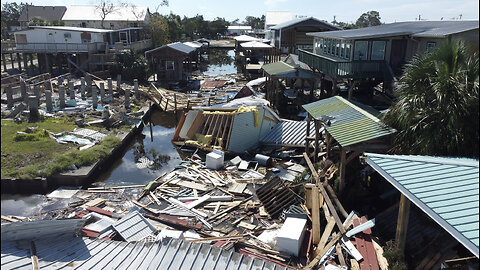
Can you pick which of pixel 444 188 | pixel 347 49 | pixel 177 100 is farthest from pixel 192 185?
pixel 177 100

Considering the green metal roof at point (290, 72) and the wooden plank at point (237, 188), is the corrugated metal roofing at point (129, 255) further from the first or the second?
the green metal roof at point (290, 72)

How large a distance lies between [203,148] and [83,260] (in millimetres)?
14804

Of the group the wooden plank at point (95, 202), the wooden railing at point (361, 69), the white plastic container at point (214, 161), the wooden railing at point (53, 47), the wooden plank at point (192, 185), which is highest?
the wooden railing at point (53, 47)

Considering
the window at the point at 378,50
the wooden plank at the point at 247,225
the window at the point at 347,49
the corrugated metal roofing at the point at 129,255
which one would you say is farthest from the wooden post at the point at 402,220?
the window at the point at 347,49

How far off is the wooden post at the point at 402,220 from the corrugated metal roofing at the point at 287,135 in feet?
37.5

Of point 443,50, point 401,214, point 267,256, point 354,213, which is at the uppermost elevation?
point 443,50

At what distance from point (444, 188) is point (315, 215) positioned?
5.99m

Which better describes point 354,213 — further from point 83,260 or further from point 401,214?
point 83,260

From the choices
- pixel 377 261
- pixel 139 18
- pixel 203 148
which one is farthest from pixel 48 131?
pixel 139 18

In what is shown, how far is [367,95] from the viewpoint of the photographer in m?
24.2

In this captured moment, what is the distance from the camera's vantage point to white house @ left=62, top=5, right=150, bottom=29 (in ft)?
202

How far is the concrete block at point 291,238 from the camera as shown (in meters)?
11.3

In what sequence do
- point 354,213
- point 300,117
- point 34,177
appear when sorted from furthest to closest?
point 300,117
point 34,177
point 354,213

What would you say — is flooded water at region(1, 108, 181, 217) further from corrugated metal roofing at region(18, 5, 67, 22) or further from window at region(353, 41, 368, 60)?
corrugated metal roofing at region(18, 5, 67, 22)
